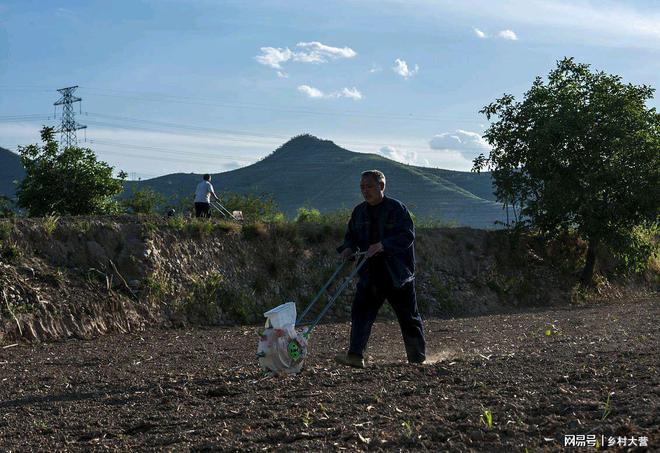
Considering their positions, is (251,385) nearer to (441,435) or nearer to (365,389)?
(365,389)

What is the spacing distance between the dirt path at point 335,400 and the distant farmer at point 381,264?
35 cm

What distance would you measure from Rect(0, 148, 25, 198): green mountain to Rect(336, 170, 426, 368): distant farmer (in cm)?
15092

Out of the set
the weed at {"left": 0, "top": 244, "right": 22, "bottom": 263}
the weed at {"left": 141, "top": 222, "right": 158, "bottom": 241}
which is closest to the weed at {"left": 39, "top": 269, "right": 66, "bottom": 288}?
the weed at {"left": 0, "top": 244, "right": 22, "bottom": 263}

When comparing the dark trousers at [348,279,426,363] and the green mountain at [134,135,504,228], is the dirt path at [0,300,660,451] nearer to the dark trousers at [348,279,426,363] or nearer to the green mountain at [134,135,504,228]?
the dark trousers at [348,279,426,363]

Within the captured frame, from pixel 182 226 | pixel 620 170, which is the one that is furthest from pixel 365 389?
pixel 620 170

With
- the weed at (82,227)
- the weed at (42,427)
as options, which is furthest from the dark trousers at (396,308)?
the weed at (82,227)

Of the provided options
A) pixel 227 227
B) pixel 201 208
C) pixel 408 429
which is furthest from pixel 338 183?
pixel 408 429

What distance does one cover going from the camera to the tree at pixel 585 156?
24.3 m

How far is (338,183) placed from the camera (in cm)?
14812

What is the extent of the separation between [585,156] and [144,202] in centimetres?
1596

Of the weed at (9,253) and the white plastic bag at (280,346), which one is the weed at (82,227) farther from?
the white plastic bag at (280,346)

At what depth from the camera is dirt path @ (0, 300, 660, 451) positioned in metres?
5.53

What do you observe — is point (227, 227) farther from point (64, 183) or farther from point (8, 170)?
point (8, 170)

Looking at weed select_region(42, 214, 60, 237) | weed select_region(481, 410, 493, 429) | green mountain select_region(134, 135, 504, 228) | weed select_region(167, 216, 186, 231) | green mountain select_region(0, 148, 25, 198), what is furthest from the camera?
green mountain select_region(0, 148, 25, 198)
